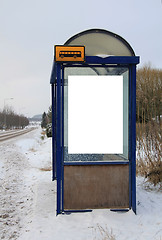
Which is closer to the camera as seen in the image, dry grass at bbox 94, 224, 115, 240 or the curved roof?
dry grass at bbox 94, 224, 115, 240

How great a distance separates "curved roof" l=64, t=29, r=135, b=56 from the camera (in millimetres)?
4031

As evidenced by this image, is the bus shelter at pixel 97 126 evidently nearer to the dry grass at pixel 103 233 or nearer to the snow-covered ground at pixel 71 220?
the snow-covered ground at pixel 71 220

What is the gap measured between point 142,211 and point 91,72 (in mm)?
2445

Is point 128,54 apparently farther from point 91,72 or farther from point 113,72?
point 91,72

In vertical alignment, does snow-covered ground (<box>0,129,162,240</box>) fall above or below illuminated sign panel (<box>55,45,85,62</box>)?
below

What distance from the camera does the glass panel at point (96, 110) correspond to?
4.00 m

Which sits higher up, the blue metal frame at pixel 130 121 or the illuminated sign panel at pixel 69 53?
the illuminated sign panel at pixel 69 53

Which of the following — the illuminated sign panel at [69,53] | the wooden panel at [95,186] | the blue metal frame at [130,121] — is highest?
the illuminated sign panel at [69,53]

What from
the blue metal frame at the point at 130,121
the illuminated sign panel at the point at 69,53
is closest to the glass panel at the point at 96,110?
the blue metal frame at the point at 130,121

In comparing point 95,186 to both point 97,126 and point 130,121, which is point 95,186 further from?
point 130,121

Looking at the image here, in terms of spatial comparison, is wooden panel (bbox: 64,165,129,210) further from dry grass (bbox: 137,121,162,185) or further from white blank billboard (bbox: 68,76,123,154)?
dry grass (bbox: 137,121,162,185)

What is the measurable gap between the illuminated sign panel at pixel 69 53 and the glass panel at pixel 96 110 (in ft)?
1.13

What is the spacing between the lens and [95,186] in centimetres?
388

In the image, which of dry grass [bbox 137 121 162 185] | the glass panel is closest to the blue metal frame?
the glass panel
